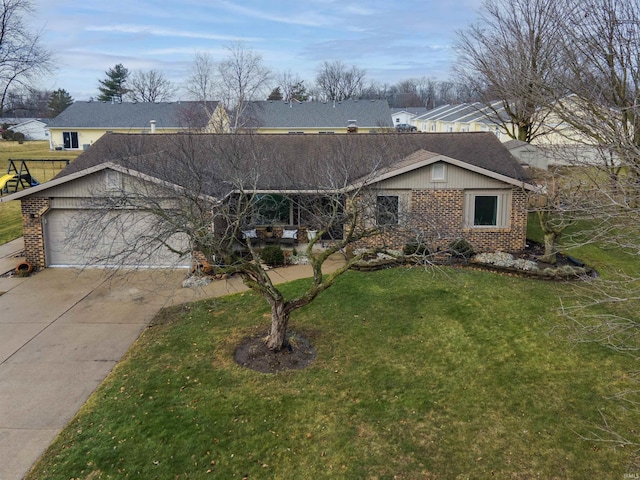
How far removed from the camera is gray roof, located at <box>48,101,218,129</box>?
140ft

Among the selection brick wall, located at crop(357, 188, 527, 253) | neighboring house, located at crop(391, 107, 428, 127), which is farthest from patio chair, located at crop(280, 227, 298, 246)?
neighboring house, located at crop(391, 107, 428, 127)

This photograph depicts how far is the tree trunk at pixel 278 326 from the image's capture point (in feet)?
31.2

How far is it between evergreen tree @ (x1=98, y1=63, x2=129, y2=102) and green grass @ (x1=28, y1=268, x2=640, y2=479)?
64.5 metres

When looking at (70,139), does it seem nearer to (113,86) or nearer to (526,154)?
(113,86)

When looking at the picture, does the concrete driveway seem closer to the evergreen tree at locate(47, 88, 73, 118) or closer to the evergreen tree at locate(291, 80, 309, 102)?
the evergreen tree at locate(291, 80, 309, 102)

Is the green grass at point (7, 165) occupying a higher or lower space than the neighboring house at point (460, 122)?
lower

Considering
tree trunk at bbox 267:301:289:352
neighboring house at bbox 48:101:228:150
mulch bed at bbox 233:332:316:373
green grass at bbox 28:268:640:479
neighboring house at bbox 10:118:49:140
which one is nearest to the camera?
green grass at bbox 28:268:640:479

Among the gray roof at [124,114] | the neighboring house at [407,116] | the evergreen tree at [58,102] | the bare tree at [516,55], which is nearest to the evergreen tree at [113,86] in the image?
the evergreen tree at [58,102]

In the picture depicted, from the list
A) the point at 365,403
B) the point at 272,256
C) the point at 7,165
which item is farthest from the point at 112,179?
the point at 7,165

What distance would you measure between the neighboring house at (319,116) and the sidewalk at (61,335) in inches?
1107

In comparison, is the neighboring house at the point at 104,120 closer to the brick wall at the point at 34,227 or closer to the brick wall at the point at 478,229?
the brick wall at the point at 34,227

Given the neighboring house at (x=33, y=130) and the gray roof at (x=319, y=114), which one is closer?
the gray roof at (x=319, y=114)

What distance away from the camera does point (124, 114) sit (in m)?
44.6

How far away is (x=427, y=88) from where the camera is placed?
119188 millimetres
